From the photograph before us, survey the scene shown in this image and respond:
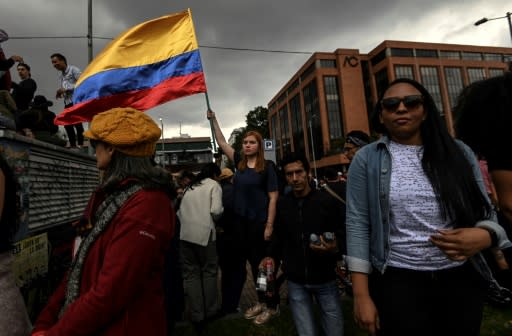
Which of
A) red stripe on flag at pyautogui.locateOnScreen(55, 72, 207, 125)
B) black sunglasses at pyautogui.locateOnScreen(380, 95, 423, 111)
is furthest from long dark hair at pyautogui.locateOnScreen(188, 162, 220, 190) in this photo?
black sunglasses at pyautogui.locateOnScreen(380, 95, 423, 111)

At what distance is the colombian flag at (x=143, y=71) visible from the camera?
12.6 feet

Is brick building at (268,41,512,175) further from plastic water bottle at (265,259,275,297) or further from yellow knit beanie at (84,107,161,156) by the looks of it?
yellow knit beanie at (84,107,161,156)

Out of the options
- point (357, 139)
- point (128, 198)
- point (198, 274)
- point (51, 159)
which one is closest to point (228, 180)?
point (198, 274)

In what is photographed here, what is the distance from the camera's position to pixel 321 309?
2723mm

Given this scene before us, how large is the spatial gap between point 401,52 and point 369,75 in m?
6.12

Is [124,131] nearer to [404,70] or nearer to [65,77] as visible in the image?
[65,77]

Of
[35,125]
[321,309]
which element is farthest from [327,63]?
[321,309]

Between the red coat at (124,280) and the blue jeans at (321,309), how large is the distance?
151 centimetres

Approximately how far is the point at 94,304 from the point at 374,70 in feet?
199

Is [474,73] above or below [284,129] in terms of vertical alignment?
above

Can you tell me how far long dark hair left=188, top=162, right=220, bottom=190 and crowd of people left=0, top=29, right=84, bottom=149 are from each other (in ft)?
6.73

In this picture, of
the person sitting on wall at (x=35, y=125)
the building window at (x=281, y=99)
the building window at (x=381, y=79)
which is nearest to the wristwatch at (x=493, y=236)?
the person sitting on wall at (x=35, y=125)

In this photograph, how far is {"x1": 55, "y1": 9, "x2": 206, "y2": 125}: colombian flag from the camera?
12.6ft

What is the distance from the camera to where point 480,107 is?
147 cm
